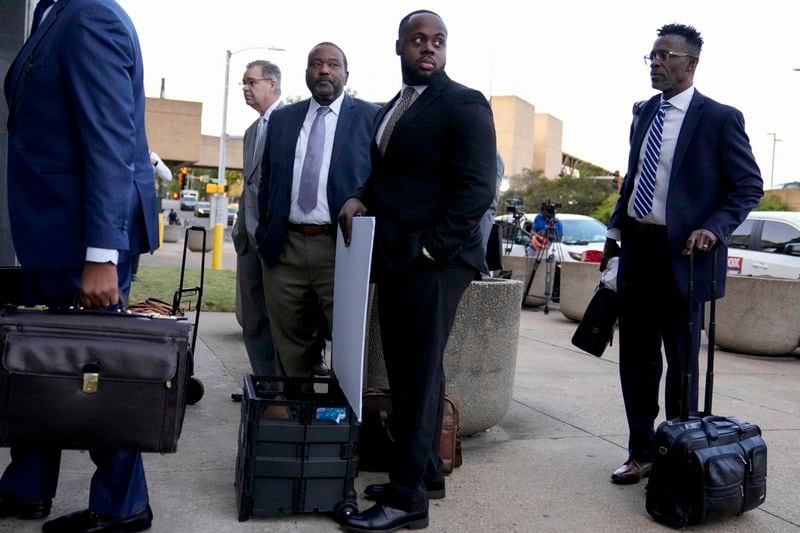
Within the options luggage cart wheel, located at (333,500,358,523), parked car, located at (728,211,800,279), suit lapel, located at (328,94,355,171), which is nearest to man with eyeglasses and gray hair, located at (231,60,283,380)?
suit lapel, located at (328,94,355,171)

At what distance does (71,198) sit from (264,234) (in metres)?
1.62

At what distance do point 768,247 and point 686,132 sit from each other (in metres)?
9.24

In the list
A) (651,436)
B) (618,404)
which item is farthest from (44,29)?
(618,404)

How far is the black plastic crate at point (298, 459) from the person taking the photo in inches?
142

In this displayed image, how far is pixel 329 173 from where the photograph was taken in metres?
4.64

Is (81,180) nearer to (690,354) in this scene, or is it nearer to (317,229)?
(317,229)

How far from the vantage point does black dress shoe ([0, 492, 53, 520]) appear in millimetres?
3375

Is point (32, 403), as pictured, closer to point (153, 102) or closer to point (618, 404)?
point (618, 404)

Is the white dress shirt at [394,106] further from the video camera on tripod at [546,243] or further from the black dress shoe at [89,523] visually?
the video camera on tripod at [546,243]

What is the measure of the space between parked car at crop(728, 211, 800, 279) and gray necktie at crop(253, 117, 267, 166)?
8.68m

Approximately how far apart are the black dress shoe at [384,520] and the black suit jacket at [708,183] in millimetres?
1676

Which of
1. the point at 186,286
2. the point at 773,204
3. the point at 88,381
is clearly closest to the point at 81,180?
the point at 88,381

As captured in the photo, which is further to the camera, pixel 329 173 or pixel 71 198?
pixel 329 173

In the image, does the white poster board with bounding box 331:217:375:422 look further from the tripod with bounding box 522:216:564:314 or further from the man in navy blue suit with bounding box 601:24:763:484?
the tripod with bounding box 522:216:564:314
